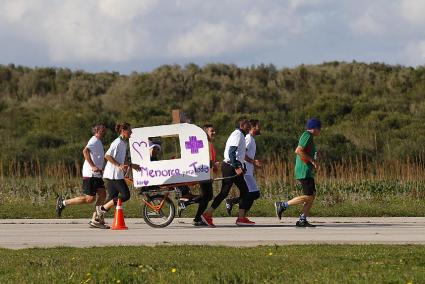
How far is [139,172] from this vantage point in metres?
18.7

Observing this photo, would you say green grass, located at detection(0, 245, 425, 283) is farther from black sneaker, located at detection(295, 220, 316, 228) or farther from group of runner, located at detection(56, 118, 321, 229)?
group of runner, located at detection(56, 118, 321, 229)

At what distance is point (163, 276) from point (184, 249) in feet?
9.88

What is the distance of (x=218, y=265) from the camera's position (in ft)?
38.5

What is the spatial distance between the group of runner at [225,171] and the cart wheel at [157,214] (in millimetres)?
456

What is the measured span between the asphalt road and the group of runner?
15.7 inches

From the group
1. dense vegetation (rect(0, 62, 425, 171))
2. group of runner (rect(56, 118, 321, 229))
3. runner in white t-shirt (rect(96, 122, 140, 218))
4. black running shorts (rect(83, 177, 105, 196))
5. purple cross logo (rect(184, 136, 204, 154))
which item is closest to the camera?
group of runner (rect(56, 118, 321, 229))

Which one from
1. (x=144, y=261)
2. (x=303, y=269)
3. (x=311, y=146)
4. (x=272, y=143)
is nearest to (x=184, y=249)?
(x=144, y=261)

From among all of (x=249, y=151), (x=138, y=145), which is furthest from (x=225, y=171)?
(x=138, y=145)

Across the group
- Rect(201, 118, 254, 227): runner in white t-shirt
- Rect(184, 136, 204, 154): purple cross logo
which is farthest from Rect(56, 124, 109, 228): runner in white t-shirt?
Rect(201, 118, 254, 227): runner in white t-shirt

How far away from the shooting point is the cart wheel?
18609 millimetres

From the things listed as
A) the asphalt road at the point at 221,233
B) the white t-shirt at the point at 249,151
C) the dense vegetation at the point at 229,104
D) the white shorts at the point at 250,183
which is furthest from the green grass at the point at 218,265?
the dense vegetation at the point at 229,104

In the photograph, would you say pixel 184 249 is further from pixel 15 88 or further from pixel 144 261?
pixel 15 88

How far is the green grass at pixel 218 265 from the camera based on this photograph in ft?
35.2

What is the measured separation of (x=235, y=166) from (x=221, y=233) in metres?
1.56
